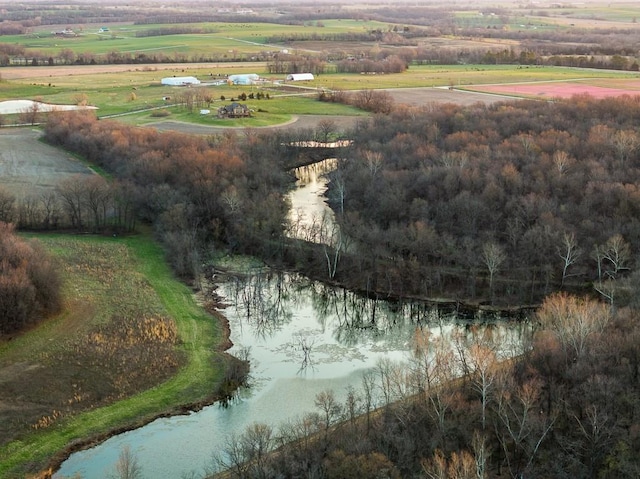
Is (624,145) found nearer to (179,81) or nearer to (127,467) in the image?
(127,467)

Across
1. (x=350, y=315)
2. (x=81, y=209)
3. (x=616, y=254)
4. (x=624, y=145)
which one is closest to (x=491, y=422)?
(x=350, y=315)

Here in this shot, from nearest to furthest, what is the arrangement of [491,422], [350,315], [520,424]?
[520,424] → [491,422] → [350,315]

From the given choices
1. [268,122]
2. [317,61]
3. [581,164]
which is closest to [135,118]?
[268,122]

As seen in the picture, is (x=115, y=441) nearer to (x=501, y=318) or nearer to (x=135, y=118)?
(x=501, y=318)

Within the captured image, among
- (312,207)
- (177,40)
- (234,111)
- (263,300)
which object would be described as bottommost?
(263,300)

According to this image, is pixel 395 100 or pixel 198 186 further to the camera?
pixel 395 100

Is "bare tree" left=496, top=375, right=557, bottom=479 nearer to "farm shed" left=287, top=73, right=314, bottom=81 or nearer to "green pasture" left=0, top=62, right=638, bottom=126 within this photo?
"green pasture" left=0, top=62, right=638, bottom=126

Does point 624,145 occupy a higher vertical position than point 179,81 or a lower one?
higher

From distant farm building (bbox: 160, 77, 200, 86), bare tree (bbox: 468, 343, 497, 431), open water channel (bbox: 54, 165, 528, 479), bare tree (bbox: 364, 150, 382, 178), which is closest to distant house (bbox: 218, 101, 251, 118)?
distant farm building (bbox: 160, 77, 200, 86)
